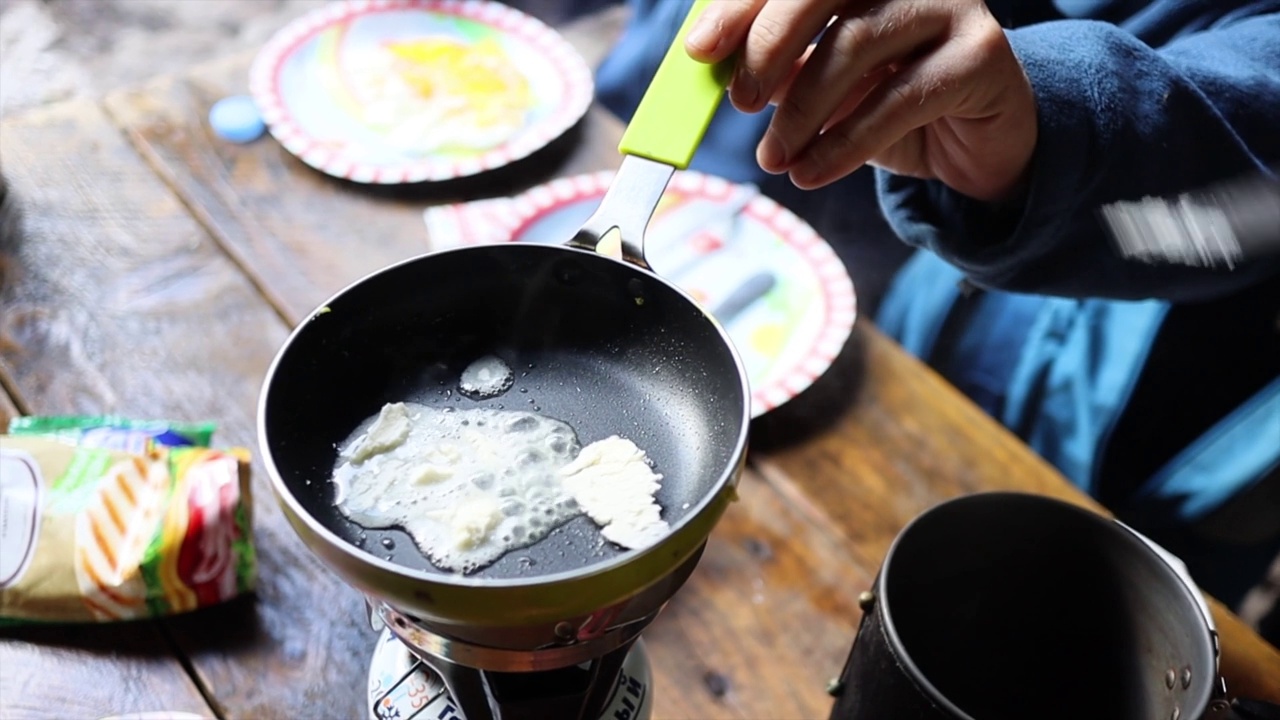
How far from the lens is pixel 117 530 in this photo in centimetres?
56

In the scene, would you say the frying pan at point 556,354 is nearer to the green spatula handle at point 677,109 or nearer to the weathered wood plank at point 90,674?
the green spatula handle at point 677,109

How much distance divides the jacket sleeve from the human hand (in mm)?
64

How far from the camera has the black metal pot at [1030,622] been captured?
0.46m

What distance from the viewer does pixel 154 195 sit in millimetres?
817

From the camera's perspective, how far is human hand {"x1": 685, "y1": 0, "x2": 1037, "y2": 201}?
0.55 m

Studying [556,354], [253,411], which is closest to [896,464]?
[556,354]

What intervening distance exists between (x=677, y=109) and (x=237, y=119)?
512 mm

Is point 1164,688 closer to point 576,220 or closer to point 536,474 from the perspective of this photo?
point 536,474

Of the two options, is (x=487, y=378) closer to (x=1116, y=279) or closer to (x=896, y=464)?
(x=896, y=464)

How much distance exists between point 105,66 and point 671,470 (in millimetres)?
1640

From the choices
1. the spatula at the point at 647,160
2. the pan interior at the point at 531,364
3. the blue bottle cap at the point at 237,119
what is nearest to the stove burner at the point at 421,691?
the pan interior at the point at 531,364

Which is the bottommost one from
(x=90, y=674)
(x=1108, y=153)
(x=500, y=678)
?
(x=90, y=674)

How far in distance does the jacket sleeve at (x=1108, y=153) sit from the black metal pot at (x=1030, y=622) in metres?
0.28

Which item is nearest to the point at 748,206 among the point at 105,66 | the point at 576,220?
the point at 576,220
